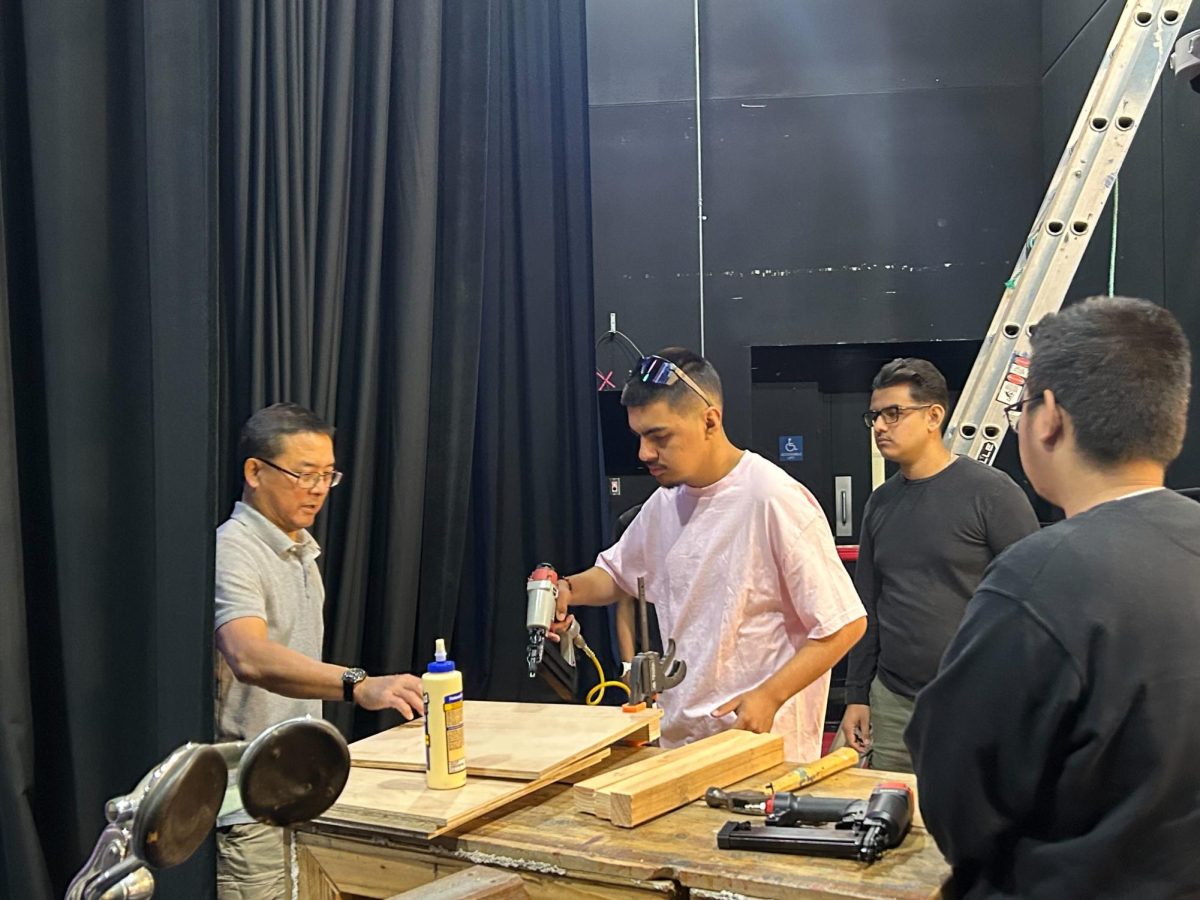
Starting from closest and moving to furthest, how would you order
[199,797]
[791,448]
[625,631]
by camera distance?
1. [199,797]
2. [625,631]
3. [791,448]

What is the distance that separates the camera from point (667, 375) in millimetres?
2053

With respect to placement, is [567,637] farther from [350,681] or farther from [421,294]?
[421,294]

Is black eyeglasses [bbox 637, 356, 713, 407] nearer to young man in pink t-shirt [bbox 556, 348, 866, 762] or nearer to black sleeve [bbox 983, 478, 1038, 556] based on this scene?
young man in pink t-shirt [bbox 556, 348, 866, 762]

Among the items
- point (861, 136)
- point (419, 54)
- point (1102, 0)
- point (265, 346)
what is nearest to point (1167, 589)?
point (265, 346)

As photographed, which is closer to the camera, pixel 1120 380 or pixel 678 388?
pixel 1120 380

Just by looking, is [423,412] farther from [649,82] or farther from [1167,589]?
[649,82]

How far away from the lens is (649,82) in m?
4.94

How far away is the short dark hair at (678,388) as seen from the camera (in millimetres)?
2037

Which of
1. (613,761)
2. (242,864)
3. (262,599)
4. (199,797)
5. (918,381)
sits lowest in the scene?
(242,864)

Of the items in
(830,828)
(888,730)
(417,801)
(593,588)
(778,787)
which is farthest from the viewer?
(888,730)

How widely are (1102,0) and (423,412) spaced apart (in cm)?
328

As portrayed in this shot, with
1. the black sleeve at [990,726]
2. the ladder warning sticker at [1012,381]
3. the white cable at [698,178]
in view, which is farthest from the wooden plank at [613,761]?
the white cable at [698,178]

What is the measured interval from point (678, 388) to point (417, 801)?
957 mm

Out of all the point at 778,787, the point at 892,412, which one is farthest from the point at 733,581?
the point at 892,412
